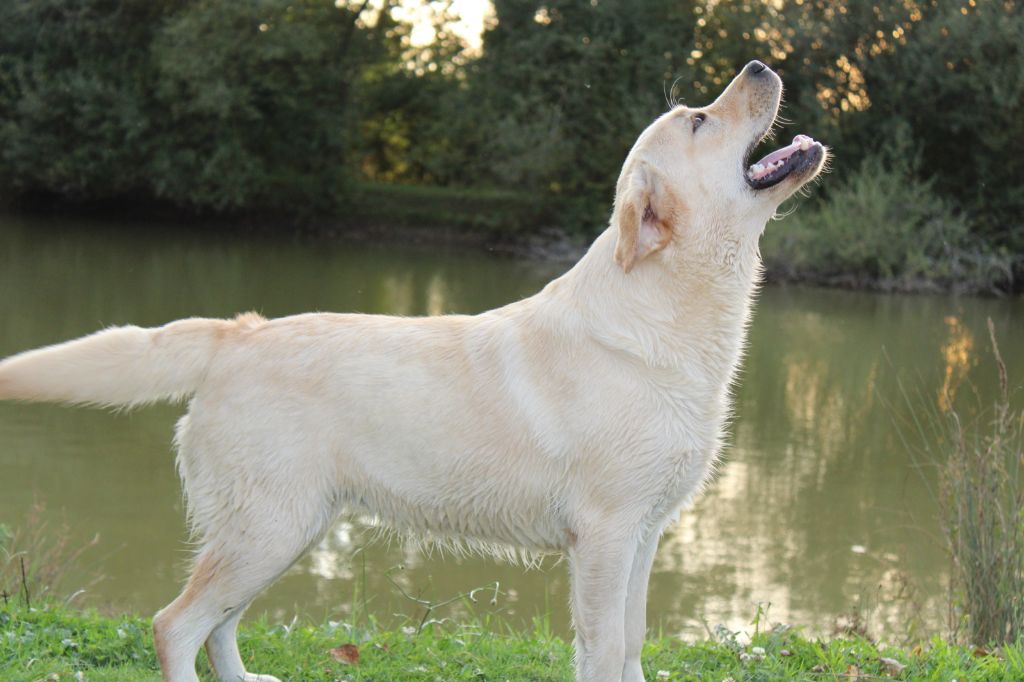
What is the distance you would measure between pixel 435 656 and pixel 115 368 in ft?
5.64

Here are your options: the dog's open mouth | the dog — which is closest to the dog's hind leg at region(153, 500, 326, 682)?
the dog

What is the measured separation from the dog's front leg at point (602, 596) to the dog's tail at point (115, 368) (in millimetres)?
1483

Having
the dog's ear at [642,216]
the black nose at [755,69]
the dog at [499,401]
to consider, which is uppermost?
the black nose at [755,69]

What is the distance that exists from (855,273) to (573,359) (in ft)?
66.6

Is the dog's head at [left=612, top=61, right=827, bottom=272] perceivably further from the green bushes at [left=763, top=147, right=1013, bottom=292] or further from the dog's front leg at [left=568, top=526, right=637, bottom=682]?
the green bushes at [left=763, top=147, right=1013, bottom=292]

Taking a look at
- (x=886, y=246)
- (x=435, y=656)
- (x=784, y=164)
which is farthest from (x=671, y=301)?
(x=886, y=246)

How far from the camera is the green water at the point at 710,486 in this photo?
7.25 m

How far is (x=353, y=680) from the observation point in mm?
4441

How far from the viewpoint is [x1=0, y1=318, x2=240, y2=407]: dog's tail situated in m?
4.05

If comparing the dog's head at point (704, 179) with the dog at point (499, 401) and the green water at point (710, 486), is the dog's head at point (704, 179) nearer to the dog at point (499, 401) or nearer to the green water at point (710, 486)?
the dog at point (499, 401)

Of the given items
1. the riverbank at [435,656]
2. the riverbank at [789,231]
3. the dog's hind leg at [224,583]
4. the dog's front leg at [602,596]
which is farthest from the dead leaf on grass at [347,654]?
the riverbank at [789,231]

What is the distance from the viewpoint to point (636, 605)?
434cm

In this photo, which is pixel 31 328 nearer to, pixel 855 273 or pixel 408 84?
pixel 855 273

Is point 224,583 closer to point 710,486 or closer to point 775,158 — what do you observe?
point 775,158
